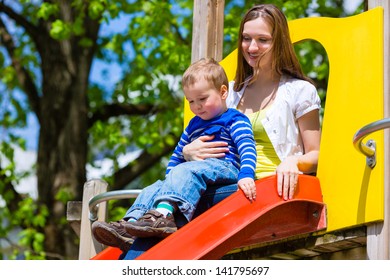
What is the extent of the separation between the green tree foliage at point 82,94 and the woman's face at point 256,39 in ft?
18.5

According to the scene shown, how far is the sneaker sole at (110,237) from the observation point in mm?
4332

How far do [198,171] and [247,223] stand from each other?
1.09 feet

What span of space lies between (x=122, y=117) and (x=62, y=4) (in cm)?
185

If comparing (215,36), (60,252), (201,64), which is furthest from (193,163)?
(60,252)

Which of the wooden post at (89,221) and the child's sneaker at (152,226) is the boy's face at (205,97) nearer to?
the child's sneaker at (152,226)

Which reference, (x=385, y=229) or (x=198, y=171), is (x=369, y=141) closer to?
(x=385, y=229)

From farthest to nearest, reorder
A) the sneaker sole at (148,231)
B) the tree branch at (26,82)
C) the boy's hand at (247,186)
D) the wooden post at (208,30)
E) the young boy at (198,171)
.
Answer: the tree branch at (26,82), the wooden post at (208,30), the boy's hand at (247,186), the young boy at (198,171), the sneaker sole at (148,231)

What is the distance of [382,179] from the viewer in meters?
4.51

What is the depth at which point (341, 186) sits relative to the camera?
4.73m

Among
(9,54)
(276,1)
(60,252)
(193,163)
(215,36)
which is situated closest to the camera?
(193,163)

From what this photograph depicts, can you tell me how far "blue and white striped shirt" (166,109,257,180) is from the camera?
444 cm

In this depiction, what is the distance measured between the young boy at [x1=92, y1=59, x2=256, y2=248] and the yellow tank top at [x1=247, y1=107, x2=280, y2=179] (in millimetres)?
255

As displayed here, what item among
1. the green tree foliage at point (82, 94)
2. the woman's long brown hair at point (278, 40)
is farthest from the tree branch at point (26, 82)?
the woman's long brown hair at point (278, 40)
